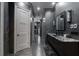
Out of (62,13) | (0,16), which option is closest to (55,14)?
(62,13)

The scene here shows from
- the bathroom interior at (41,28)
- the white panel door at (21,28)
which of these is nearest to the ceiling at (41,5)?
the bathroom interior at (41,28)

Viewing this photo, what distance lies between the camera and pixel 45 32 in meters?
3.13

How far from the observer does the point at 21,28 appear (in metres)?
3.52

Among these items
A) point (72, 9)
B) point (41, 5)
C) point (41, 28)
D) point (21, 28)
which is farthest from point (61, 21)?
point (21, 28)

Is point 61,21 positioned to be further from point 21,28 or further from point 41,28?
point 21,28

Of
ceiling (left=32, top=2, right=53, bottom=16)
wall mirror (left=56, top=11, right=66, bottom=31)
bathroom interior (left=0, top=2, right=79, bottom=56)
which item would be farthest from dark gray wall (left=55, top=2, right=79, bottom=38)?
ceiling (left=32, top=2, right=53, bottom=16)

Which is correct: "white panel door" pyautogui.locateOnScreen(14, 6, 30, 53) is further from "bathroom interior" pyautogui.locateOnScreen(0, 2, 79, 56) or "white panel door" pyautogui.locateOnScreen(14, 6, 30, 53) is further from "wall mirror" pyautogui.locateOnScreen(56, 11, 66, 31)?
"wall mirror" pyautogui.locateOnScreen(56, 11, 66, 31)

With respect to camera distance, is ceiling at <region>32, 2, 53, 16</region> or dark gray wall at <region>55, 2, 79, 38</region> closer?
dark gray wall at <region>55, 2, 79, 38</region>

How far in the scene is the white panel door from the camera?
3.40 m

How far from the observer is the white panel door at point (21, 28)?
340cm

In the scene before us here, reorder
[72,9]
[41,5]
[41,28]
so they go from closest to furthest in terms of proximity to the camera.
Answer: [72,9]
[41,5]
[41,28]

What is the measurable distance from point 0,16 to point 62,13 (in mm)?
2165

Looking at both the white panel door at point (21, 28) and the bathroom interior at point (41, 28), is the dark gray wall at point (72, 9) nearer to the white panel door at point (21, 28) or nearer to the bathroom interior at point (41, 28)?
the bathroom interior at point (41, 28)

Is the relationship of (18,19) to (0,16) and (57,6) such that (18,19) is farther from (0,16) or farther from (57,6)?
(57,6)
